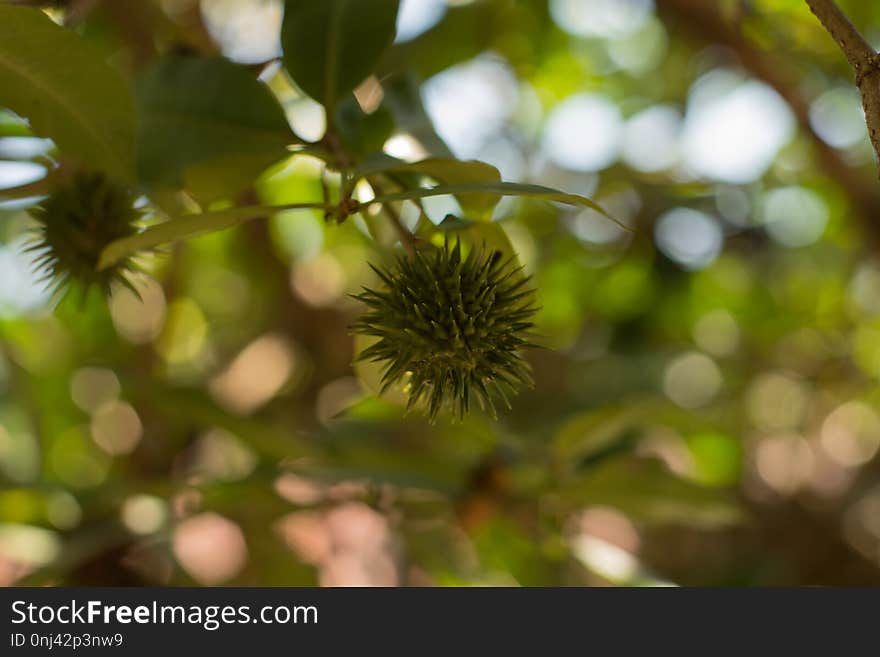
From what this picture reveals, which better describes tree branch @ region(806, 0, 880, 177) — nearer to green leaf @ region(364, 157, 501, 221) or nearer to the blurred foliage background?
green leaf @ region(364, 157, 501, 221)

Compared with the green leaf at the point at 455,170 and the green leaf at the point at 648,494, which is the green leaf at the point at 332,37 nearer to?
the green leaf at the point at 455,170

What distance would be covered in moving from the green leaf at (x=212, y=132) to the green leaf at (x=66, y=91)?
7 cm

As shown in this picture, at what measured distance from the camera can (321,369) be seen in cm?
317

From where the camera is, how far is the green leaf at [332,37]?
3.86 ft

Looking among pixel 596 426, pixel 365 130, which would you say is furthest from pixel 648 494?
pixel 365 130

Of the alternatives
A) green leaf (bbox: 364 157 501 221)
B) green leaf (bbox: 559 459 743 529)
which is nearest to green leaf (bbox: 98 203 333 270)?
green leaf (bbox: 364 157 501 221)

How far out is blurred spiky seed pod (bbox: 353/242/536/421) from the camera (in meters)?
1.12

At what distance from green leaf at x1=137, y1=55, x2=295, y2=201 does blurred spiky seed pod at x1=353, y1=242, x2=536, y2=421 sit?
0.24 meters

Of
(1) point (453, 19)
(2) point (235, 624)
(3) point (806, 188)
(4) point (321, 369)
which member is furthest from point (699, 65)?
(2) point (235, 624)

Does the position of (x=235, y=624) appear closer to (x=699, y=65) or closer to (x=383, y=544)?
(x=383, y=544)

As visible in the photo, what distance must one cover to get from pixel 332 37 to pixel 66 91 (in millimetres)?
340

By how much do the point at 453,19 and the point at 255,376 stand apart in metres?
1.44

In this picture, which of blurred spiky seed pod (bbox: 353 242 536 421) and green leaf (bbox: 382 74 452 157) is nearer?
blurred spiky seed pod (bbox: 353 242 536 421)

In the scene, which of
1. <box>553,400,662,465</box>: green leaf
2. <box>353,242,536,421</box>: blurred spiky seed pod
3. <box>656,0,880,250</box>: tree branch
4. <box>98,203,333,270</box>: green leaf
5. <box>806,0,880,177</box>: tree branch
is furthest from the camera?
<box>656,0,880,250</box>: tree branch
